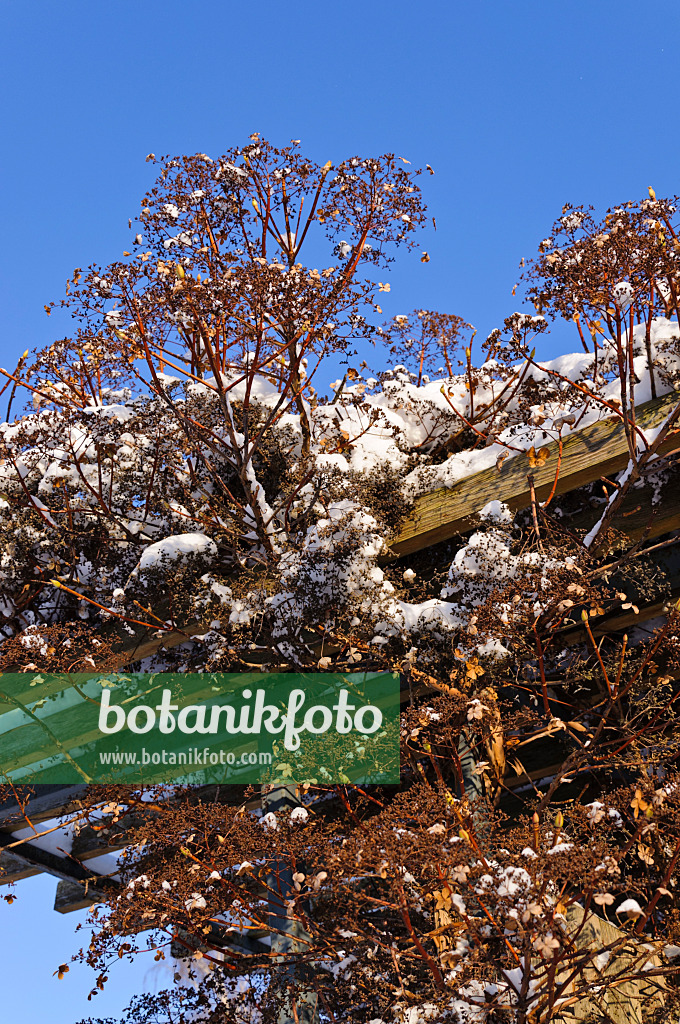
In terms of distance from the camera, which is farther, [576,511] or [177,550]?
[177,550]

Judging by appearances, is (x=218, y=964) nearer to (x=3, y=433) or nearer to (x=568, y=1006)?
(x=568, y=1006)

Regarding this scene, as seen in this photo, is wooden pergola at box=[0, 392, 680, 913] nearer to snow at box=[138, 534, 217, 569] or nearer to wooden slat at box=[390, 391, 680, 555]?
wooden slat at box=[390, 391, 680, 555]

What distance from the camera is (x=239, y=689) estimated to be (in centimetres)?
372

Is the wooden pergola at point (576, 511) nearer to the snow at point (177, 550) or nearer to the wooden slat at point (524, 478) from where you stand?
the wooden slat at point (524, 478)

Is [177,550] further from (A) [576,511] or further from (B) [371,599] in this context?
(A) [576,511]

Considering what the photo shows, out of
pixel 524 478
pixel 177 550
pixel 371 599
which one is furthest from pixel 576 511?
pixel 177 550

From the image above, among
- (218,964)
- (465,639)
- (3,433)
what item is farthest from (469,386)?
(218,964)

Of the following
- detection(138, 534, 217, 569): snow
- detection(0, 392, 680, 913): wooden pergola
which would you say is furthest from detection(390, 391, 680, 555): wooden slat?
detection(138, 534, 217, 569): snow

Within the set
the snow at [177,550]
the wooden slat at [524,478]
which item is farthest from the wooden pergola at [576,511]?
the snow at [177,550]

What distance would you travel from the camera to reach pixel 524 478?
3.25 metres

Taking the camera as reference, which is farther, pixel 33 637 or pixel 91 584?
pixel 91 584

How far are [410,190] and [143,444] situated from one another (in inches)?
69.9

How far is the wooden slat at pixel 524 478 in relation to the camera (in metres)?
3.05

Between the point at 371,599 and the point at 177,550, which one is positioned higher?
the point at 177,550
